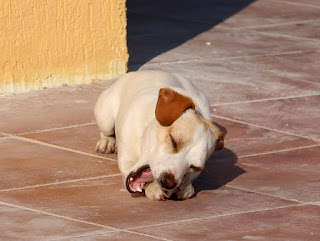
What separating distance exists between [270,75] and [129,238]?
483 cm

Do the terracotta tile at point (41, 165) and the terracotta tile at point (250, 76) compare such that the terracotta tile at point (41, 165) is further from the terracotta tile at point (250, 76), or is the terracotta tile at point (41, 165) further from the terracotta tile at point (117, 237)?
the terracotta tile at point (250, 76)

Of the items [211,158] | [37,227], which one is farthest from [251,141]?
[37,227]

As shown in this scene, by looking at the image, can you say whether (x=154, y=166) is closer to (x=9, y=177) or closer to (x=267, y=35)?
(x=9, y=177)

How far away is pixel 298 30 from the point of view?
1161 cm

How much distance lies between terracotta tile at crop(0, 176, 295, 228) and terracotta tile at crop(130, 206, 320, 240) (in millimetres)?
128

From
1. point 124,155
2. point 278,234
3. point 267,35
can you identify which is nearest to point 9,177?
point 124,155

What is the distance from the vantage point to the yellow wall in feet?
27.1

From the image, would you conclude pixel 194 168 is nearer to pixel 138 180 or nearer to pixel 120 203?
pixel 138 180

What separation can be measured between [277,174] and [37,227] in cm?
209

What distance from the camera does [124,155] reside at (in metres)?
5.76

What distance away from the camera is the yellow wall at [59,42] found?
8250 millimetres

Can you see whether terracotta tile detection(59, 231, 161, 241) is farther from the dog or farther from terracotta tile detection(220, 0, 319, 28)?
terracotta tile detection(220, 0, 319, 28)

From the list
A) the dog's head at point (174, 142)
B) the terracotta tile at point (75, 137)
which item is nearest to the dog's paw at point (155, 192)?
the dog's head at point (174, 142)

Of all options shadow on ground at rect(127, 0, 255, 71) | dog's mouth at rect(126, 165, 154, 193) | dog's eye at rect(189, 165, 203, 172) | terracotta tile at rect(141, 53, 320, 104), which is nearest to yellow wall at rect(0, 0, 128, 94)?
shadow on ground at rect(127, 0, 255, 71)
